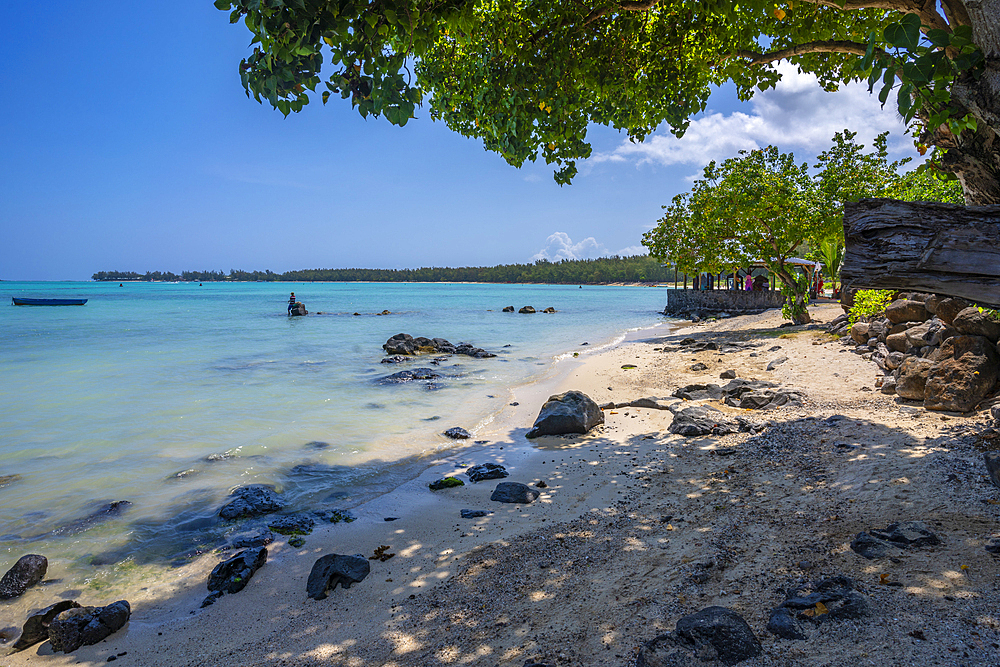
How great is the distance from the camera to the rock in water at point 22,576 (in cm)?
432

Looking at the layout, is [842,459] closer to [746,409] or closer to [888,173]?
[746,409]

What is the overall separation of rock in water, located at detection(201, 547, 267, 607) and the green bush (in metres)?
12.9

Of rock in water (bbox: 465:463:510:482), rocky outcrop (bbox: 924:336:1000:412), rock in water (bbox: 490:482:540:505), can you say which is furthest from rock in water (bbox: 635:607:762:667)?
rocky outcrop (bbox: 924:336:1000:412)

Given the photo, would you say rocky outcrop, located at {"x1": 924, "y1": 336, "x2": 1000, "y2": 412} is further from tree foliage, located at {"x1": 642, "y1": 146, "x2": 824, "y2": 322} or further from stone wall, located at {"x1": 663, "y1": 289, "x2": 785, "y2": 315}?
stone wall, located at {"x1": 663, "y1": 289, "x2": 785, "y2": 315}

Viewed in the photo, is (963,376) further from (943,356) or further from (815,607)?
(815,607)

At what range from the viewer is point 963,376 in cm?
563

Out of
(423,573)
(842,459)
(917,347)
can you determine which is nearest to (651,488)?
(842,459)

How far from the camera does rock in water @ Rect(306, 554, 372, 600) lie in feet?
12.5

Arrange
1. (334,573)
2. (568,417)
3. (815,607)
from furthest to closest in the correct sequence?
(568,417) → (334,573) → (815,607)

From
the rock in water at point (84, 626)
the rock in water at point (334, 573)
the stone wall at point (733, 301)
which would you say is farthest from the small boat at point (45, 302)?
the rock in water at point (334, 573)

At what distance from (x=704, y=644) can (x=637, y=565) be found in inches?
46.0

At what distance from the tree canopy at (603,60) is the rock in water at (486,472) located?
4194 millimetres

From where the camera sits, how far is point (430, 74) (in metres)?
6.90

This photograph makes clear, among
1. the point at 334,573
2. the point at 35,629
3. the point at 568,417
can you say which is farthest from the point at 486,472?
the point at 35,629
